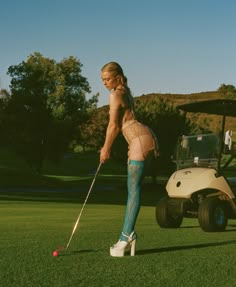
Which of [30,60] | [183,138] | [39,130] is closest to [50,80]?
[30,60]

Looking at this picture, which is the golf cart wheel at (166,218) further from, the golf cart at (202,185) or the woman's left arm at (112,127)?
the woman's left arm at (112,127)

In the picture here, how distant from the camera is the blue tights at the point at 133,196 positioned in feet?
23.0

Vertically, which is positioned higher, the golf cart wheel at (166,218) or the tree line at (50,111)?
the tree line at (50,111)

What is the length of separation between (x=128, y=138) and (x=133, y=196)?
0.66m

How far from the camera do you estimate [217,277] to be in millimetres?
5777

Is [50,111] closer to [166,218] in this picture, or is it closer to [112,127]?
[166,218]

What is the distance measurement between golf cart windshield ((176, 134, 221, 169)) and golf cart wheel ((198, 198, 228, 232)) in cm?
91

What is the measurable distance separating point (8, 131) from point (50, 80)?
24.2 feet

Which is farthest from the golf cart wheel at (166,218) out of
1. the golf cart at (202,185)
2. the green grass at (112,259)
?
the green grass at (112,259)

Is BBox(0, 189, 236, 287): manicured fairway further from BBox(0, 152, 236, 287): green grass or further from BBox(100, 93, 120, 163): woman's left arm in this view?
BBox(100, 93, 120, 163): woman's left arm

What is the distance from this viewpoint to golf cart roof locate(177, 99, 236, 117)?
458 inches

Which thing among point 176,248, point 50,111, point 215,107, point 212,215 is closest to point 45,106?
point 50,111

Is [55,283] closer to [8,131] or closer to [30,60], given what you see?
[8,131]

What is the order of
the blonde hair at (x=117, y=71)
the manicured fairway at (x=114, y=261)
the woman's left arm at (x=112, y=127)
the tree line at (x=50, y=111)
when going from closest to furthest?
the manicured fairway at (x=114, y=261) < the woman's left arm at (x=112, y=127) < the blonde hair at (x=117, y=71) < the tree line at (x=50, y=111)
